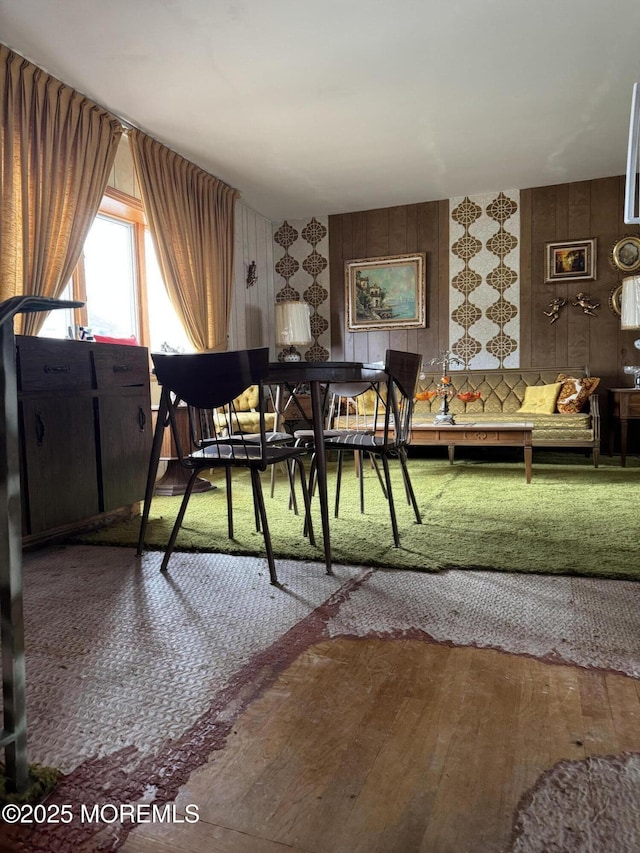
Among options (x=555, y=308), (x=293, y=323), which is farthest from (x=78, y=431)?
(x=555, y=308)

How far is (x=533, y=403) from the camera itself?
5492mm

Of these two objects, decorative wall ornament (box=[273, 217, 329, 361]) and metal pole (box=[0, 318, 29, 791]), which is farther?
decorative wall ornament (box=[273, 217, 329, 361])

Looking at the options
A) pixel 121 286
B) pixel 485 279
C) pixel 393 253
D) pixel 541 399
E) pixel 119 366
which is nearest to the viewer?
pixel 119 366

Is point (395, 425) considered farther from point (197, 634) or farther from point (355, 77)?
point (355, 77)

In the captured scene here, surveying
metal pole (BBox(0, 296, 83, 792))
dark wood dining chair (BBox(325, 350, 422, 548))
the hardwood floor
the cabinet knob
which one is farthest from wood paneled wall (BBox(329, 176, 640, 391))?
→ metal pole (BBox(0, 296, 83, 792))

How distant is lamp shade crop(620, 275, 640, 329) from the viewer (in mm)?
4914

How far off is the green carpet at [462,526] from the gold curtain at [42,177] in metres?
1.54

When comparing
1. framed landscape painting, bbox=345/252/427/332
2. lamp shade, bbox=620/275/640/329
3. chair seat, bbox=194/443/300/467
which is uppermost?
framed landscape painting, bbox=345/252/427/332

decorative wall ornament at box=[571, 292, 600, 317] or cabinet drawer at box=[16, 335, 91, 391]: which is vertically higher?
decorative wall ornament at box=[571, 292, 600, 317]

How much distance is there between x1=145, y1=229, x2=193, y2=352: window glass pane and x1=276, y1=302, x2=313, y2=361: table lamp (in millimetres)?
1326

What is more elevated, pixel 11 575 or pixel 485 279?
pixel 485 279

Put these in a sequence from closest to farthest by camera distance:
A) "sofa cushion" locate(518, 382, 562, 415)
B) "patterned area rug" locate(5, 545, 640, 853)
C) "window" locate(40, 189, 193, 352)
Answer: "patterned area rug" locate(5, 545, 640, 853) → "window" locate(40, 189, 193, 352) → "sofa cushion" locate(518, 382, 562, 415)

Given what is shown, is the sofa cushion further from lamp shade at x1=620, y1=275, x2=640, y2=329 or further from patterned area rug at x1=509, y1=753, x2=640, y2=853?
patterned area rug at x1=509, y1=753, x2=640, y2=853

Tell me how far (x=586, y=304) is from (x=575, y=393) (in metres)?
1.15
